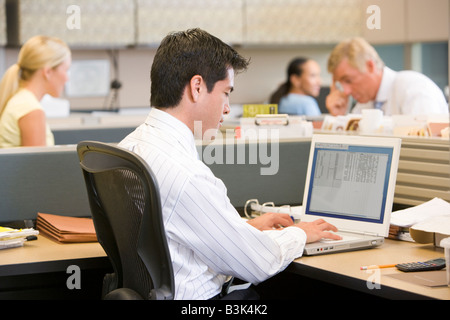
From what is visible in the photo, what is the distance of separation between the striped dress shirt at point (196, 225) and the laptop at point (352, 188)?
256 mm

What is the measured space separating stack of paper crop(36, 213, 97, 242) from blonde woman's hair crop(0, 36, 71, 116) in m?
1.52

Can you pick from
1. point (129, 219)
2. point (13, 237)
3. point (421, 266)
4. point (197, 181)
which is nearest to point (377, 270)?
point (421, 266)

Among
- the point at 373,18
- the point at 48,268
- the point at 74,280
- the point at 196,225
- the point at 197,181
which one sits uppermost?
the point at 373,18

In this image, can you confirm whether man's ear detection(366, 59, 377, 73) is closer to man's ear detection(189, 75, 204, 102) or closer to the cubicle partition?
the cubicle partition

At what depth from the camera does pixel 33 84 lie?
363cm

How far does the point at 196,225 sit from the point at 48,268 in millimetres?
497

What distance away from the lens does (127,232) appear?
1.69 metres

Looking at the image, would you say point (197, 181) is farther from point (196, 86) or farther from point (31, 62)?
point (31, 62)

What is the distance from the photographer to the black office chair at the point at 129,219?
158 centimetres

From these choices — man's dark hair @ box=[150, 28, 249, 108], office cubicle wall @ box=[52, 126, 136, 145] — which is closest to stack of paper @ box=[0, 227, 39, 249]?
man's dark hair @ box=[150, 28, 249, 108]

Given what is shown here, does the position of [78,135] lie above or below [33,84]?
below

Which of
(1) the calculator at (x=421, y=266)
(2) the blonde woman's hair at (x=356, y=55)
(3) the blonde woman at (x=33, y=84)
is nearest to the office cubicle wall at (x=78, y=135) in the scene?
(3) the blonde woman at (x=33, y=84)

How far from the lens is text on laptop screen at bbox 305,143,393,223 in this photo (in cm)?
208
